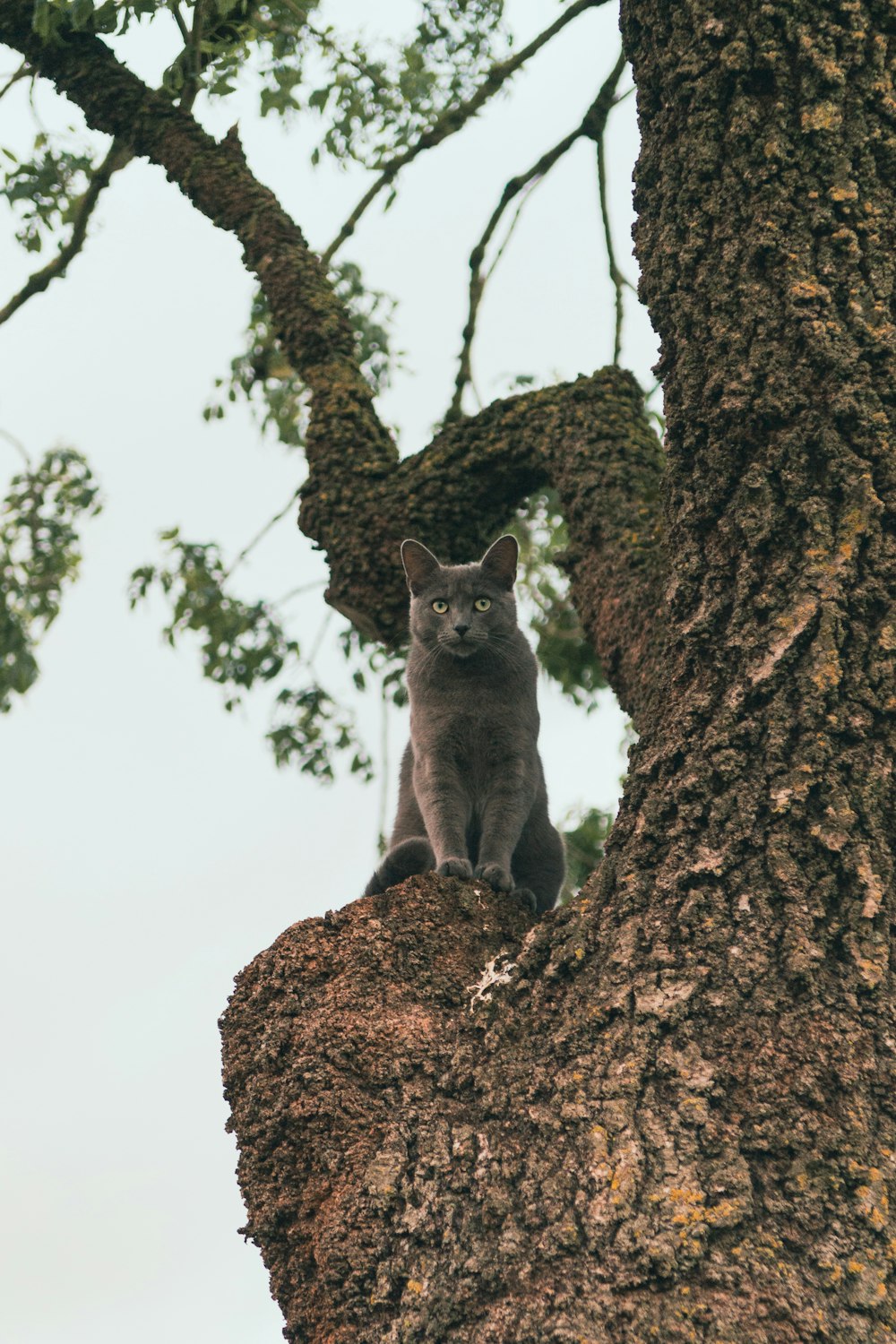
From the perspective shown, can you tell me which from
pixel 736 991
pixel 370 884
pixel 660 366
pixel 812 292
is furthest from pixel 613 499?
pixel 736 991

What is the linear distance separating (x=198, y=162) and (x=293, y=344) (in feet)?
2.85

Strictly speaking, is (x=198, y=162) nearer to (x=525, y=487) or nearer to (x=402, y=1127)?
(x=525, y=487)

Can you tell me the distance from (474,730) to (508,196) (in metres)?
2.89

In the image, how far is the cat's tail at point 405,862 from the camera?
14.5ft

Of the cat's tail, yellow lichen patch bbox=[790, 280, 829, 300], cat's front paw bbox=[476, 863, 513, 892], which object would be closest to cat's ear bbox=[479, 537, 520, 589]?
the cat's tail

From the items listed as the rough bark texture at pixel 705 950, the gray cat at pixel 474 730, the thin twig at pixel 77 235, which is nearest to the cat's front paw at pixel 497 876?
the gray cat at pixel 474 730

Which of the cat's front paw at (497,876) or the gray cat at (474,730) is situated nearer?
the cat's front paw at (497,876)

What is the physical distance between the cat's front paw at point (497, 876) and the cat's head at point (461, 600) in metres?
0.92

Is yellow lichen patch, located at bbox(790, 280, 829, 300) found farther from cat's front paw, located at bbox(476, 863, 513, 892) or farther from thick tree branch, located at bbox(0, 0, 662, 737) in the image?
cat's front paw, located at bbox(476, 863, 513, 892)

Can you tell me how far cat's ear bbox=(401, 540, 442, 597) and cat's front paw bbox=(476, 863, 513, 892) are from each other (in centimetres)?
112

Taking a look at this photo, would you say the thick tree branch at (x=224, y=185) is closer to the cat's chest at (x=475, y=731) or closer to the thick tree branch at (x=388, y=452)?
the thick tree branch at (x=388, y=452)

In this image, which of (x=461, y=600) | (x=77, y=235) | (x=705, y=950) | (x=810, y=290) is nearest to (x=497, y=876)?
(x=461, y=600)

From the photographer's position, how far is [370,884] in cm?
442

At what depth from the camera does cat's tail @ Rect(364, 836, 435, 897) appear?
442 centimetres
